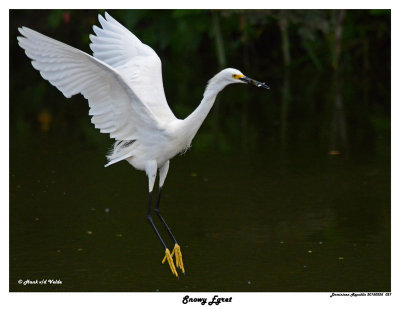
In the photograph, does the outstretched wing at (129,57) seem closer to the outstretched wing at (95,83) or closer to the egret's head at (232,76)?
the outstretched wing at (95,83)

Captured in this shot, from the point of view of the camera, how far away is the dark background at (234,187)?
7133 mm

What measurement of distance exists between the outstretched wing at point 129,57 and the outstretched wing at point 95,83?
60cm

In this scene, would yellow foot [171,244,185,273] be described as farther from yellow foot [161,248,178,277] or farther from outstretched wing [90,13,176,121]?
outstretched wing [90,13,176,121]

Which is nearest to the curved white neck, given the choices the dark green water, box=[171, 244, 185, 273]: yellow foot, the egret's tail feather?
the egret's tail feather

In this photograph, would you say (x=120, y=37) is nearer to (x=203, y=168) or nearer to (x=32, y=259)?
(x=32, y=259)

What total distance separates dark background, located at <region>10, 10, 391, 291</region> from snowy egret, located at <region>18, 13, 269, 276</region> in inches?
27.0

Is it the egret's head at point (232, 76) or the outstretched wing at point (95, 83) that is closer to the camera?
the outstretched wing at point (95, 83)

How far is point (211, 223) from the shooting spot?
8.41 meters

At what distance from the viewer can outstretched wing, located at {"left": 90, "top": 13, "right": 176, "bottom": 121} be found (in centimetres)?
764

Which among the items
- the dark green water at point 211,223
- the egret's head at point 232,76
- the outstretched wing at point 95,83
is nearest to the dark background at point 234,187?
Answer: the dark green water at point 211,223

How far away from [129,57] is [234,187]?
2422mm

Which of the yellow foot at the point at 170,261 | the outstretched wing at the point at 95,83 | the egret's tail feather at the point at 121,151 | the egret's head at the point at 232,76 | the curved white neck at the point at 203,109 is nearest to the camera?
the outstretched wing at the point at 95,83

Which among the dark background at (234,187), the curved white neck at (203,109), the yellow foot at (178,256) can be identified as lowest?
the dark background at (234,187)

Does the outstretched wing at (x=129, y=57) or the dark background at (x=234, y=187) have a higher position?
the outstretched wing at (x=129, y=57)
